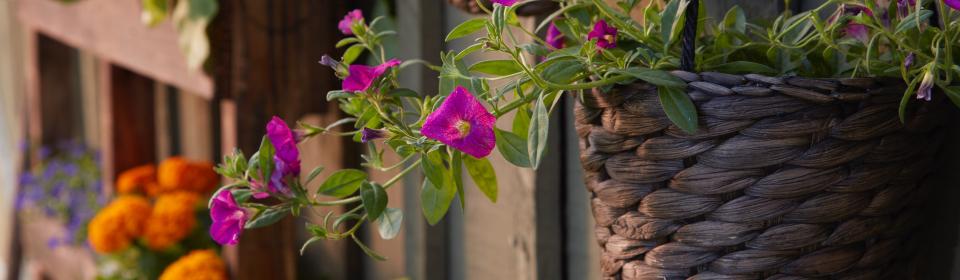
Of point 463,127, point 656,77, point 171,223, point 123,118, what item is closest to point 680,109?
point 656,77

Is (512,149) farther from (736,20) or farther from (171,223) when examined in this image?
(171,223)

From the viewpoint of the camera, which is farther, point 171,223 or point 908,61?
point 171,223

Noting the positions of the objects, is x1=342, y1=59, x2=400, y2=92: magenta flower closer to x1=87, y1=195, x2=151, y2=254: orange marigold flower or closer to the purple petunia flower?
the purple petunia flower

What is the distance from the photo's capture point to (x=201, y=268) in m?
1.50

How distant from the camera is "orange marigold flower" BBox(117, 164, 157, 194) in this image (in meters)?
1.94

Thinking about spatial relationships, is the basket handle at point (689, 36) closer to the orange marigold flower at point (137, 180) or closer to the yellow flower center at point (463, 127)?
the yellow flower center at point (463, 127)

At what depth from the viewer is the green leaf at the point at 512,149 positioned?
2.01 ft

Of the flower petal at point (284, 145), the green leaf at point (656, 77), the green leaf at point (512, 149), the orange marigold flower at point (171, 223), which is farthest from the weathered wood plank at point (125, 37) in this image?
the green leaf at point (656, 77)

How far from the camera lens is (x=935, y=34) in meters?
0.56

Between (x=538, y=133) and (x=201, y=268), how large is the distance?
1.09 metres

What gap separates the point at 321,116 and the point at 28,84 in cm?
141

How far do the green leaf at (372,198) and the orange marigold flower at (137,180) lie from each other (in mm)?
1456

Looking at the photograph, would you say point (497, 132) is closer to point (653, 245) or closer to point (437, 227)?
point (653, 245)

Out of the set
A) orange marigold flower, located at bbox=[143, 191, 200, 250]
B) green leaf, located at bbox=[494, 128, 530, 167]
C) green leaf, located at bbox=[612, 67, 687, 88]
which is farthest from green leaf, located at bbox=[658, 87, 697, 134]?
orange marigold flower, located at bbox=[143, 191, 200, 250]
